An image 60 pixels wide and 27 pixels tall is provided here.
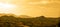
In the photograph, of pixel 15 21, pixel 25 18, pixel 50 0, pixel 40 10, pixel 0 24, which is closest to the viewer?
pixel 0 24

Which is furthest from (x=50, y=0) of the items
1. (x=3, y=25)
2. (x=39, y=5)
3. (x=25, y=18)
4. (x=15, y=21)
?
(x=3, y=25)

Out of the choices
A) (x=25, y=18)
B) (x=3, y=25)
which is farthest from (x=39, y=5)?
(x=3, y=25)

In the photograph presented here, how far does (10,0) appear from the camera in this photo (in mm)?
1823

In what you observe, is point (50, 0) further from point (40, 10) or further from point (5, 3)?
point (5, 3)

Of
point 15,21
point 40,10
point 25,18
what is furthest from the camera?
point 40,10

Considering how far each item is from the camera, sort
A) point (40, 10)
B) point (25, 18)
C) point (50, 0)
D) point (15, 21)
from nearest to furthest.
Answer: point (15, 21) < point (25, 18) < point (40, 10) < point (50, 0)

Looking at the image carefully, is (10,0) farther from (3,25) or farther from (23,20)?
(3,25)

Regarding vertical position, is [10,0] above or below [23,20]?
above

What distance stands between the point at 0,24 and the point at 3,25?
3 cm

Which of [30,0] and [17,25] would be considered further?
[30,0]

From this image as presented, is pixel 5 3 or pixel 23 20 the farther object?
pixel 5 3

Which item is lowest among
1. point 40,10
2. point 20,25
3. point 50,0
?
point 20,25

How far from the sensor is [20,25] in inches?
53.7

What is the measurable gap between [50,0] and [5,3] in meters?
0.66
